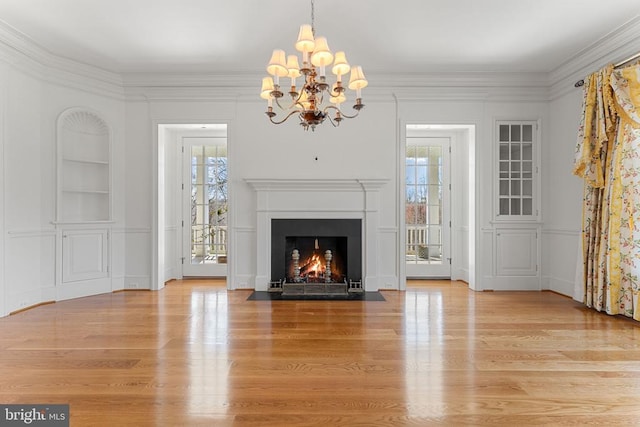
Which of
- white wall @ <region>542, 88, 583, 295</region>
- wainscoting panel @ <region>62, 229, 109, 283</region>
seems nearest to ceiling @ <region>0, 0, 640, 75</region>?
white wall @ <region>542, 88, 583, 295</region>

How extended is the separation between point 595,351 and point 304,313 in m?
2.51

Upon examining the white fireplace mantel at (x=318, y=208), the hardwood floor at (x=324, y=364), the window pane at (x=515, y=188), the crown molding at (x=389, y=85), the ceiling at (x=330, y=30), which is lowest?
the hardwood floor at (x=324, y=364)

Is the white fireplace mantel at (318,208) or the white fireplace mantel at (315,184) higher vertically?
the white fireplace mantel at (315,184)

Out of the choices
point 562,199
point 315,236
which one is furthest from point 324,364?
point 562,199

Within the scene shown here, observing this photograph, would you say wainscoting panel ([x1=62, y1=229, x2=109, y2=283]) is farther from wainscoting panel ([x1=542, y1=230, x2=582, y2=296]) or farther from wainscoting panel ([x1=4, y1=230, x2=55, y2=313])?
wainscoting panel ([x1=542, y1=230, x2=582, y2=296])

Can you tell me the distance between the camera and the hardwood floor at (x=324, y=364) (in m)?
1.93

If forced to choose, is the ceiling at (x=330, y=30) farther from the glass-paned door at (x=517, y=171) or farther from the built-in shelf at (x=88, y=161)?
the built-in shelf at (x=88, y=161)

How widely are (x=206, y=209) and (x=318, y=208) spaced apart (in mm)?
2051

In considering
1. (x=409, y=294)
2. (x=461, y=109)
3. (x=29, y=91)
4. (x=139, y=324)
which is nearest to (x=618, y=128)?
(x=461, y=109)

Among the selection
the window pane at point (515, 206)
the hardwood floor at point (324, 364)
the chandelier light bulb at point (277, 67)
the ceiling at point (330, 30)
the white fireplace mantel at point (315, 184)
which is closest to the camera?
the hardwood floor at point (324, 364)

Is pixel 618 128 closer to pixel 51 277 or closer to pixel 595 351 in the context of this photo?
pixel 595 351

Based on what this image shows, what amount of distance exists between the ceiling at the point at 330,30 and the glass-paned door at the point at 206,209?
1498 millimetres

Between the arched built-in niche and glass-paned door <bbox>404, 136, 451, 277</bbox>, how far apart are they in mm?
4457

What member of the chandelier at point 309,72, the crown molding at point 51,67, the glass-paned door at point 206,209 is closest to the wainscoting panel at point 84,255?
the glass-paned door at point 206,209
